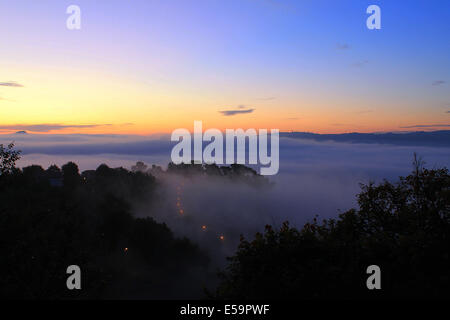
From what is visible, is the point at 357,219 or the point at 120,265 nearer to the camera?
the point at 357,219

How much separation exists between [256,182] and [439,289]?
133 meters

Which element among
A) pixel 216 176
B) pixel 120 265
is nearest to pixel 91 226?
pixel 120 265

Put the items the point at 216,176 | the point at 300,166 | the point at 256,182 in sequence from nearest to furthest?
the point at 216,176
the point at 256,182
the point at 300,166

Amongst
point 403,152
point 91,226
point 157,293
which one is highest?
point 403,152

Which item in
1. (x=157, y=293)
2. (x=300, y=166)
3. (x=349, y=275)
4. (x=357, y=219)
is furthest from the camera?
(x=300, y=166)

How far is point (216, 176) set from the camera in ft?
433

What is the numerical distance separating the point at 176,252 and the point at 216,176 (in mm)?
91834

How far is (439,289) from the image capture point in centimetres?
904

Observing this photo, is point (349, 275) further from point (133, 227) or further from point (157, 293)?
point (133, 227)

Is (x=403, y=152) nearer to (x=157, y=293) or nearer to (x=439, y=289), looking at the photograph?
(x=157, y=293)

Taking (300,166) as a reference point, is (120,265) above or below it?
below
